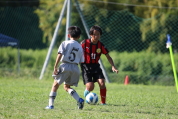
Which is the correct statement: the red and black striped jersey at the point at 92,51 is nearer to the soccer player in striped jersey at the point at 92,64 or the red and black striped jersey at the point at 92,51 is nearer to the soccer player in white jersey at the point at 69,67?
the soccer player in striped jersey at the point at 92,64

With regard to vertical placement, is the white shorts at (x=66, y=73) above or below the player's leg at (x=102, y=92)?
above

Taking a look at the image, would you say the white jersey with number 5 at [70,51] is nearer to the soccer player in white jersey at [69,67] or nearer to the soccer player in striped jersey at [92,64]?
the soccer player in white jersey at [69,67]

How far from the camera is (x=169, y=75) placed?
1686 cm

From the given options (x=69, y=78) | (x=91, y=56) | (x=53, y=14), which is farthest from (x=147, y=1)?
(x=69, y=78)

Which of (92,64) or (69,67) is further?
(92,64)

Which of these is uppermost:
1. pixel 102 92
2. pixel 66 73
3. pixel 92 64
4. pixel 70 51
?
pixel 70 51

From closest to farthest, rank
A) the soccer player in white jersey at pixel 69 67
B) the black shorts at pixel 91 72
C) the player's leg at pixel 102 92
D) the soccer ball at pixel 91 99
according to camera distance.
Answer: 1. the soccer player in white jersey at pixel 69 67
2. the soccer ball at pixel 91 99
3. the player's leg at pixel 102 92
4. the black shorts at pixel 91 72

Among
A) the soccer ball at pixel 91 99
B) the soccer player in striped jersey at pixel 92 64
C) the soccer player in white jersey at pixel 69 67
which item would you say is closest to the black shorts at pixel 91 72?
the soccer player in striped jersey at pixel 92 64

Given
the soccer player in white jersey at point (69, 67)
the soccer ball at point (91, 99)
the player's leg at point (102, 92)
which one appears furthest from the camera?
the player's leg at point (102, 92)

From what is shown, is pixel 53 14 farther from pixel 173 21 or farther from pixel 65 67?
pixel 65 67

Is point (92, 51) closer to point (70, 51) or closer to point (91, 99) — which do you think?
point (91, 99)

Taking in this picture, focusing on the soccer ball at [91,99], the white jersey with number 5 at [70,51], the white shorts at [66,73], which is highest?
the white jersey with number 5 at [70,51]

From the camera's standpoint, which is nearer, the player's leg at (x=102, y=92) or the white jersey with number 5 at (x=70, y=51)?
the white jersey with number 5 at (x=70, y=51)

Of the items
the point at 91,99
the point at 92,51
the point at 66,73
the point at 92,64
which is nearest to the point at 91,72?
the point at 92,64
